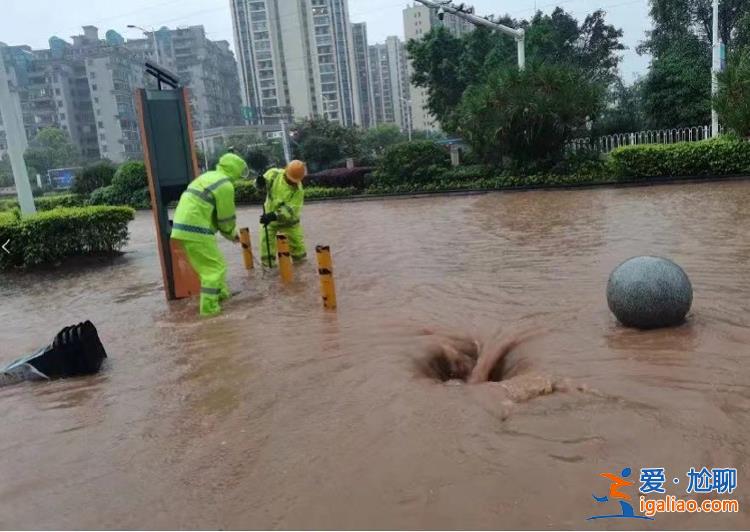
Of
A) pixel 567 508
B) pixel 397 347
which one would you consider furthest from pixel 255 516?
pixel 397 347

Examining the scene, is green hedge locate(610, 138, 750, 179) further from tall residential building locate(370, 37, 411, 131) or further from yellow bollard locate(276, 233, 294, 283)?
tall residential building locate(370, 37, 411, 131)

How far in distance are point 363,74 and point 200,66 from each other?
18.0m

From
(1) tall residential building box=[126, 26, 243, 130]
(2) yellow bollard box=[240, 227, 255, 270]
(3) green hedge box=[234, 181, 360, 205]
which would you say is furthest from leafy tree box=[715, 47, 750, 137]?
(1) tall residential building box=[126, 26, 243, 130]

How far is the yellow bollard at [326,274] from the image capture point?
6.06 meters

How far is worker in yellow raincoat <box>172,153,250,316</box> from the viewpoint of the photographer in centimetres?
641

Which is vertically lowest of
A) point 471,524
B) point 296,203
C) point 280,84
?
point 471,524

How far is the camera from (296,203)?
28.9 feet

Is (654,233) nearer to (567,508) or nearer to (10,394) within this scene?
(567,508)

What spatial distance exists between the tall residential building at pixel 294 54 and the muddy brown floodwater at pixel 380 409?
176 ft

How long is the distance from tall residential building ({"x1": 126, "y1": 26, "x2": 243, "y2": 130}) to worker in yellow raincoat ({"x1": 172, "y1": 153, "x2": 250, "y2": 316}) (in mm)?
59359

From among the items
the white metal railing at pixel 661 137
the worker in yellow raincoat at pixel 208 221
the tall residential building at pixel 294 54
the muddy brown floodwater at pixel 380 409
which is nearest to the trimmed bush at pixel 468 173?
the white metal railing at pixel 661 137

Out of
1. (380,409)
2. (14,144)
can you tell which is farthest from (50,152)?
(380,409)

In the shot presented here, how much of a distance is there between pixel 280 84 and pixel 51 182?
23508mm

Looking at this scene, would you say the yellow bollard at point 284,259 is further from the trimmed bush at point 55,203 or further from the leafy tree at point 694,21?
the leafy tree at point 694,21
